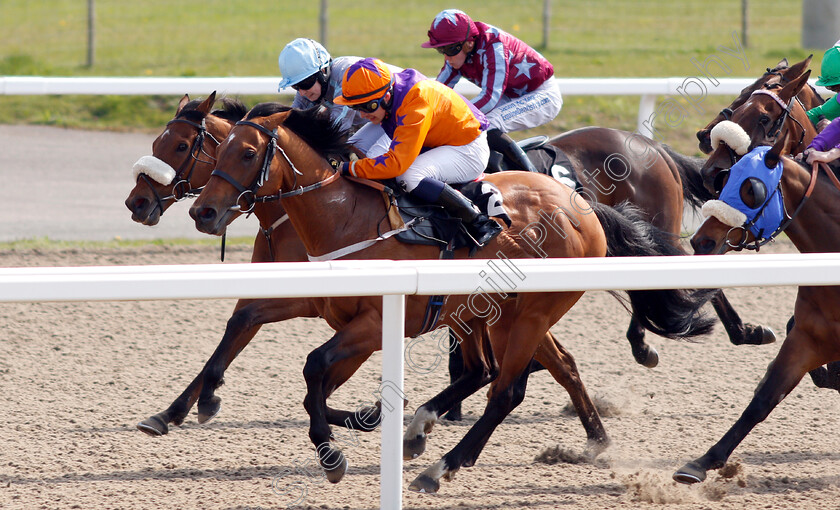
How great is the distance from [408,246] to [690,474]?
4.54ft

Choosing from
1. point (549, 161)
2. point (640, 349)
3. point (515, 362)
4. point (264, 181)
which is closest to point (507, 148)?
point (549, 161)

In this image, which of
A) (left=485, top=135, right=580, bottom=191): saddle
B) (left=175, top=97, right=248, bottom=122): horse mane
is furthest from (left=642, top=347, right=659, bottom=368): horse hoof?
(left=175, top=97, right=248, bottom=122): horse mane

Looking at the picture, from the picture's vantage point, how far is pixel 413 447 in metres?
4.21

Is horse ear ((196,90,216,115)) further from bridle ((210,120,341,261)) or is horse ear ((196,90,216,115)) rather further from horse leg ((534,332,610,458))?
horse leg ((534,332,610,458))

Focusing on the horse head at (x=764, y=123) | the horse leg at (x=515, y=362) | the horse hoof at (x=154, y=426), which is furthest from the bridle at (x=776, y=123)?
the horse hoof at (x=154, y=426)

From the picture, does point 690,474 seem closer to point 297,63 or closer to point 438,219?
point 438,219

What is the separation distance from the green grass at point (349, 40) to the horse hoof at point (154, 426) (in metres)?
6.57

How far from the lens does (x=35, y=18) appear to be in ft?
45.6

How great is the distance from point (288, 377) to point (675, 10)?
11122 millimetres

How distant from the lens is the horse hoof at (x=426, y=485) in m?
3.85

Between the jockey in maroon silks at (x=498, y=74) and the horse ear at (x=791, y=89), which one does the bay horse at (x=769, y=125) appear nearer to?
the horse ear at (x=791, y=89)

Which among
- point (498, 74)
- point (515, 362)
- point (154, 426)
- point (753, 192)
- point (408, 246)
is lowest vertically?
point (154, 426)

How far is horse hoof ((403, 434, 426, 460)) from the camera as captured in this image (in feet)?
13.8

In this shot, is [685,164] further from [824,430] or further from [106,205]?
[106,205]
